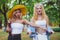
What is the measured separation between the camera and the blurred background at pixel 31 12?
2359 millimetres

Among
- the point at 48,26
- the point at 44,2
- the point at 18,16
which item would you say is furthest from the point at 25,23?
the point at 44,2

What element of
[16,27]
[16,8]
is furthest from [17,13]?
[16,27]

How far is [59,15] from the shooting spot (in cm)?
255

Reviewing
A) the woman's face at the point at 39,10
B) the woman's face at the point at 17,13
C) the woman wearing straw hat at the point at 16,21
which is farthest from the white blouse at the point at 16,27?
the woman's face at the point at 39,10

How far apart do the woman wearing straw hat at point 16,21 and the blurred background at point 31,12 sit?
9 cm

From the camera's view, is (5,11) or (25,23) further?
(5,11)

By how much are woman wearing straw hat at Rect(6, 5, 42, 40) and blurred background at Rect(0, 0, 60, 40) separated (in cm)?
9

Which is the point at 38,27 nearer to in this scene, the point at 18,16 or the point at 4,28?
the point at 18,16

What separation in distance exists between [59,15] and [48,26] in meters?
0.38

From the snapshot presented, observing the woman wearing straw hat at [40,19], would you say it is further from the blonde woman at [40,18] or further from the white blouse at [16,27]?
the white blouse at [16,27]

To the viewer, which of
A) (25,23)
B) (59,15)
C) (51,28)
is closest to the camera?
(25,23)

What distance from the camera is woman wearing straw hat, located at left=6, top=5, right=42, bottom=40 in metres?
2.18

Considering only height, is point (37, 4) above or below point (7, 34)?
above

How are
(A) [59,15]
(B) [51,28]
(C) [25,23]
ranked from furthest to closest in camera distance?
1. (A) [59,15]
2. (B) [51,28]
3. (C) [25,23]
